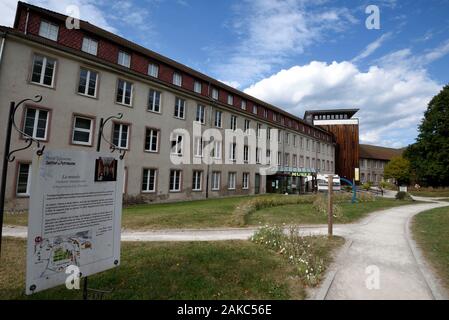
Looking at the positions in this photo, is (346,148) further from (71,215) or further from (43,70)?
(71,215)

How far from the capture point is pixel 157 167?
21.8 m

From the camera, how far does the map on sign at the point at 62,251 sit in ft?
11.1

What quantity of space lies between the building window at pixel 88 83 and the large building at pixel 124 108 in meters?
0.07

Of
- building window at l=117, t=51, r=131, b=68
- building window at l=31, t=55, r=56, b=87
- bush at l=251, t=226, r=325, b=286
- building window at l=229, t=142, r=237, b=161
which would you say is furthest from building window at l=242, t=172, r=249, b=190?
bush at l=251, t=226, r=325, b=286

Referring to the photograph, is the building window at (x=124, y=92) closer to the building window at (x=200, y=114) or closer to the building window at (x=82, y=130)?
the building window at (x=82, y=130)

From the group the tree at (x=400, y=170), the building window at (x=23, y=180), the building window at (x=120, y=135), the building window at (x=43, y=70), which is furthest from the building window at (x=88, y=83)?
the tree at (x=400, y=170)

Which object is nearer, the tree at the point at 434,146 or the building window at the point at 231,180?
the building window at the point at 231,180

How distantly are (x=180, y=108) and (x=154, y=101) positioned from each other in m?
2.93

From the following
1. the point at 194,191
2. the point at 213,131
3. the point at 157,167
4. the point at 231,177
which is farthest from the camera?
the point at 231,177

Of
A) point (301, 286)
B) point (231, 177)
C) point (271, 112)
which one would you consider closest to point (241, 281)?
point (301, 286)

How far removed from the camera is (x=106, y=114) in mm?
18719

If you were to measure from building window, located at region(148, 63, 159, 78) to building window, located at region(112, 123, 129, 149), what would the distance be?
17.5ft
